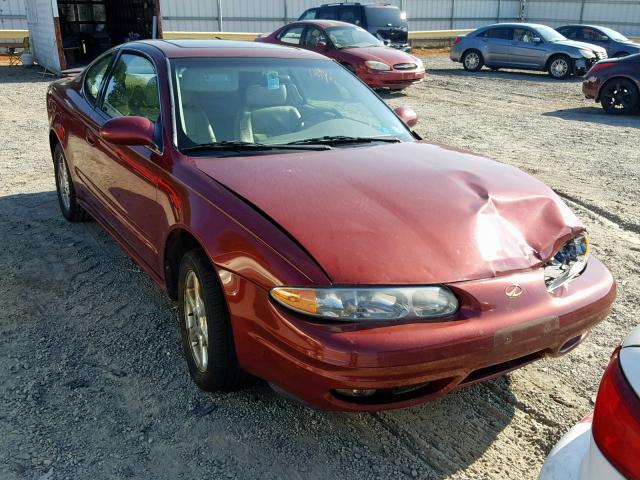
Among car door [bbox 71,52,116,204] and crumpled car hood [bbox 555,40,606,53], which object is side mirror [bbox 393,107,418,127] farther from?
crumpled car hood [bbox 555,40,606,53]

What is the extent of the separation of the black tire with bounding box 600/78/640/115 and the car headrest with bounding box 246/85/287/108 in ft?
31.7

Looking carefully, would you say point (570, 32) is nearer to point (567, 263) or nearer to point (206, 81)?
point (206, 81)

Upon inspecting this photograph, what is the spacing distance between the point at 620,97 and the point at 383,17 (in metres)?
8.92

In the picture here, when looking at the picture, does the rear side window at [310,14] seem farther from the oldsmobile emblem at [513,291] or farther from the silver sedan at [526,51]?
the oldsmobile emblem at [513,291]

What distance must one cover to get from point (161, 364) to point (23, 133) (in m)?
7.35

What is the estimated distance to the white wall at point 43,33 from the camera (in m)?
14.8

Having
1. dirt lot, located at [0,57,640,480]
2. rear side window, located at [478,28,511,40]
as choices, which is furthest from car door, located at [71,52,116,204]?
rear side window, located at [478,28,511,40]

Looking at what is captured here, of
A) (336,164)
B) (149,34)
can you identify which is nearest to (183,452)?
(336,164)

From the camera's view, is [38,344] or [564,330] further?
[38,344]

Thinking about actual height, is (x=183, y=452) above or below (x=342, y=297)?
below

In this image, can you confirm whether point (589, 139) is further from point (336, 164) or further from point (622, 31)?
point (622, 31)

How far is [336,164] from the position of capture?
123 inches

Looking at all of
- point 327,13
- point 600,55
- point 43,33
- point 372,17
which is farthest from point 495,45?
point 43,33

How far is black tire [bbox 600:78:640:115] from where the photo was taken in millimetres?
11250
